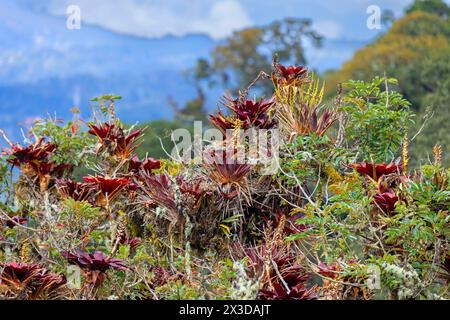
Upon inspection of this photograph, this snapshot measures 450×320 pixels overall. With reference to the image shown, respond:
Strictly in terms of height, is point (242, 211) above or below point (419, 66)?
below

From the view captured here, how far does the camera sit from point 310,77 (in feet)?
17.5

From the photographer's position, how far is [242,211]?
484cm

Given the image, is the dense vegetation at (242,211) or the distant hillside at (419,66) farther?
the distant hillside at (419,66)

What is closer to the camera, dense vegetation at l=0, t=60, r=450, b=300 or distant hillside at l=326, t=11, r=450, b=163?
dense vegetation at l=0, t=60, r=450, b=300

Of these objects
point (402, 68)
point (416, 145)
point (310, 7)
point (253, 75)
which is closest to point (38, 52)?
point (310, 7)

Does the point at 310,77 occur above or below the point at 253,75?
below

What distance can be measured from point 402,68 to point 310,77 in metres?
23.5

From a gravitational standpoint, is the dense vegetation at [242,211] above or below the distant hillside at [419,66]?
below

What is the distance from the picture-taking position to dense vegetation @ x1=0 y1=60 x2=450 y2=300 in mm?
4180

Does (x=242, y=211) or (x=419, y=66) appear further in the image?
(x=419, y=66)

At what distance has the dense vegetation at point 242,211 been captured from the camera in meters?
4.18

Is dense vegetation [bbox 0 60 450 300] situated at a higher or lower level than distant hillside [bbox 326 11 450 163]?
lower
